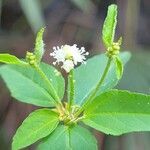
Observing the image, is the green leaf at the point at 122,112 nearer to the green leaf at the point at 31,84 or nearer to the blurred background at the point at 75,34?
the green leaf at the point at 31,84

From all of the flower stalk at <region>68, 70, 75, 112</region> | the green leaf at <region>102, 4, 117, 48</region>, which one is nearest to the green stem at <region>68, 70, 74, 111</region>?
the flower stalk at <region>68, 70, 75, 112</region>

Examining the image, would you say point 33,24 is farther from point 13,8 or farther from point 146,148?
point 146,148

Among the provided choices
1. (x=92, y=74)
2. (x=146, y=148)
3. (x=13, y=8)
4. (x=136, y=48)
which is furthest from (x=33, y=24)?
(x=92, y=74)

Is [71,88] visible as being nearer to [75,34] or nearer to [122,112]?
[122,112]

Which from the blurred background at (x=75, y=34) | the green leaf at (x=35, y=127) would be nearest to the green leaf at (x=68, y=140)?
the green leaf at (x=35, y=127)

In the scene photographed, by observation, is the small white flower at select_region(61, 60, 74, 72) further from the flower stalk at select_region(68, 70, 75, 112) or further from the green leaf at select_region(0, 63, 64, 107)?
the green leaf at select_region(0, 63, 64, 107)

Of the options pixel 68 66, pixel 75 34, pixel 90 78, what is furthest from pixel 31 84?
pixel 75 34
